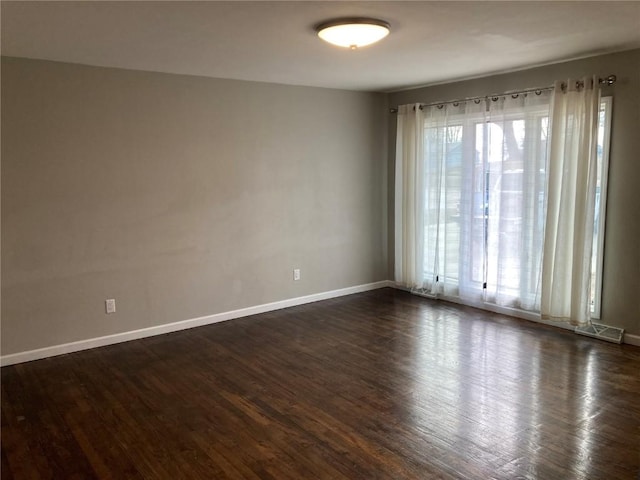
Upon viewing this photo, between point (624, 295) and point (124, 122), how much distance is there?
4524 mm

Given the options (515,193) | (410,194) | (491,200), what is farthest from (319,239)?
(515,193)

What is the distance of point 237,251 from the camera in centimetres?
506

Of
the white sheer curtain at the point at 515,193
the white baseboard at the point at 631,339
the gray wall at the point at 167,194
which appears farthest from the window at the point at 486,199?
the gray wall at the point at 167,194

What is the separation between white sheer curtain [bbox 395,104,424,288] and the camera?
5.66 meters

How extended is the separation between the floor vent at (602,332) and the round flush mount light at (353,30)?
10.2ft

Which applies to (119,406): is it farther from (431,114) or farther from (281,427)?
(431,114)

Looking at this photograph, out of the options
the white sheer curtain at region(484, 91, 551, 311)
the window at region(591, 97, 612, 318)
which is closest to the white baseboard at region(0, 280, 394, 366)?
the white sheer curtain at region(484, 91, 551, 311)

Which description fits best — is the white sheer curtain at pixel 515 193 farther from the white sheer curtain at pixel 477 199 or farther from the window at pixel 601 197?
the window at pixel 601 197

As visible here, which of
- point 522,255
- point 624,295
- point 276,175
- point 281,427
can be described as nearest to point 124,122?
point 276,175

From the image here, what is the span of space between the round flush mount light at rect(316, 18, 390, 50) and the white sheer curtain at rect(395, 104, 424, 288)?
8.54 feet

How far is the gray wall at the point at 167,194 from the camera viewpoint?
154 inches

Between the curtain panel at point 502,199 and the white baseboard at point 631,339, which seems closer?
the white baseboard at point 631,339

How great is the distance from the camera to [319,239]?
570 centimetres

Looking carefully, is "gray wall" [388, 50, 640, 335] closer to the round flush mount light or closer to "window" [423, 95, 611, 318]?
"window" [423, 95, 611, 318]
